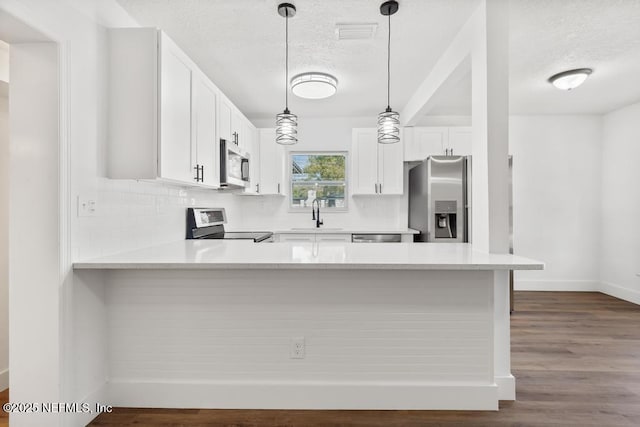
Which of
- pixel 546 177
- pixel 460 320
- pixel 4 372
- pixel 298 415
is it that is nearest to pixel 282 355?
pixel 298 415

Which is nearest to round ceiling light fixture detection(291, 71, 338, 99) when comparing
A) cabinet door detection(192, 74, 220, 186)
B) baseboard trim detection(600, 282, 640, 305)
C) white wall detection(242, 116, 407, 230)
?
cabinet door detection(192, 74, 220, 186)

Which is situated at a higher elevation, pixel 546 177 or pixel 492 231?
pixel 546 177

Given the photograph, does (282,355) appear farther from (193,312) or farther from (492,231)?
(492,231)

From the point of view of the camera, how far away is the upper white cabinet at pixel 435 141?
4.49m

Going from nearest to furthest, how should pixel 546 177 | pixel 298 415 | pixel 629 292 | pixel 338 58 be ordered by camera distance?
pixel 298 415 → pixel 338 58 → pixel 629 292 → pixel 546 177

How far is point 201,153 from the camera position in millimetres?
2699

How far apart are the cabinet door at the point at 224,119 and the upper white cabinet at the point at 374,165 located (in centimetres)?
176

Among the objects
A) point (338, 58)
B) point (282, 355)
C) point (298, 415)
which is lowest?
point (298, 415)

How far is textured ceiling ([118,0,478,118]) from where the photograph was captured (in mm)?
2320

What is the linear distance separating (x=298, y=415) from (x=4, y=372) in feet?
6.38

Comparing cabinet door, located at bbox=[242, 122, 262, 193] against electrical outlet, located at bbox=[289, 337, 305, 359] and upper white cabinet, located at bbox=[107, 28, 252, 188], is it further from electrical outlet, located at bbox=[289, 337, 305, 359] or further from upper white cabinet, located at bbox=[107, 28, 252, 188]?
electrical outlet, located at bbox=[289, 337, 305, 359]

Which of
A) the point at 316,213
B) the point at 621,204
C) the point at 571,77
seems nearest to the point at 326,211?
the point at 316,213

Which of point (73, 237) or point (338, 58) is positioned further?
point (338, 58)

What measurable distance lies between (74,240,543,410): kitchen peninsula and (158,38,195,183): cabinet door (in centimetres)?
62
